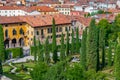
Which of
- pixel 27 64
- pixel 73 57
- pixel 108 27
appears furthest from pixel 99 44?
pixel 108 27

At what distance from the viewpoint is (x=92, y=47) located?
174 ft

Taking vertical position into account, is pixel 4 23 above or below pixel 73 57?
above

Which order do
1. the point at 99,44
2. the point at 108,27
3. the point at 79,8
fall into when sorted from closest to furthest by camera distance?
the point at 99,44, the point at 108,27, the point at 79,8

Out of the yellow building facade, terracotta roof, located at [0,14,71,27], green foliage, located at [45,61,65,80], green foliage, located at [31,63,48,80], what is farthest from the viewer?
terracotta roof, located at [0,14,71,27]

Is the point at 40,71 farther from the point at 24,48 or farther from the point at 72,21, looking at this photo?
the point at 72,21

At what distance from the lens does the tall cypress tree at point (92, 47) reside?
53.1m

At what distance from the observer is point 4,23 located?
243 ft

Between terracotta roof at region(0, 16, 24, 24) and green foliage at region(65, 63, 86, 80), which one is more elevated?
green foliage at region(65, 63, 86, 80)

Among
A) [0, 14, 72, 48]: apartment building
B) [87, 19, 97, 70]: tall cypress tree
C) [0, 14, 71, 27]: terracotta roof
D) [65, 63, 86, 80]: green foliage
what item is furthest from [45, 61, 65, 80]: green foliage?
[0, 14, 71, 27]: terracotta roof

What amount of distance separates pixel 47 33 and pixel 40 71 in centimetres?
3744

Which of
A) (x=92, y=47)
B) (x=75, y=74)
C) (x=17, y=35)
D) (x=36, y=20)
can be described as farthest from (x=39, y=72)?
(x=36, y=20)

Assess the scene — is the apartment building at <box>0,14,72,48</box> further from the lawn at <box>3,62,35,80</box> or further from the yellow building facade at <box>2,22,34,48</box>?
the lawn at <box>3,62,35,80</box>

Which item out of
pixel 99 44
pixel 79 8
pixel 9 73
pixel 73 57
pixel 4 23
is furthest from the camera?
pixel 79 8

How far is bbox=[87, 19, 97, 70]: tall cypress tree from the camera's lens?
174ft
